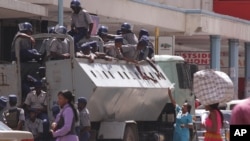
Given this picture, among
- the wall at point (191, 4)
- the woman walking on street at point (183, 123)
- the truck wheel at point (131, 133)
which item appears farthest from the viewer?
the wall at point (191, 4)

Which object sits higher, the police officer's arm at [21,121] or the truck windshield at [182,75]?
the truck windshield at [182,75]

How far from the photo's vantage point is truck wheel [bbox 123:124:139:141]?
61.9 feet

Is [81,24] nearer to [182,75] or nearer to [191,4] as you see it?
[182,75]

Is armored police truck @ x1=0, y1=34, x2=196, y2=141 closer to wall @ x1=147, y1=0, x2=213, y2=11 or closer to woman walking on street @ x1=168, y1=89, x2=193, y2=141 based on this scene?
woman walking on street @ x1=168, y1=89, x2=193, y2=141

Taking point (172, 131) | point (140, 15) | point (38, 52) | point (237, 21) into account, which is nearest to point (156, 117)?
point (172, 131)

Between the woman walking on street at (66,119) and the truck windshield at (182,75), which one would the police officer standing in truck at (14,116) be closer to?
the woman walking on street at (66,119)

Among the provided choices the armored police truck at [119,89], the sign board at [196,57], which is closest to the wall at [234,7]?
the sign board at [196,57]

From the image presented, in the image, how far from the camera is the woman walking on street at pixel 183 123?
2053 centimetres

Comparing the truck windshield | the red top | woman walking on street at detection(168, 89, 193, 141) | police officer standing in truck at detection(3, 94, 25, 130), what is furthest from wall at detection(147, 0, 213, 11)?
the red top

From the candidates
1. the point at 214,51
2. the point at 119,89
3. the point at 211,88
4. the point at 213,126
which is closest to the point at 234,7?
the point at 214,51

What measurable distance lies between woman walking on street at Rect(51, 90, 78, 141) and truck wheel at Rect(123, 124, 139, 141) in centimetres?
439

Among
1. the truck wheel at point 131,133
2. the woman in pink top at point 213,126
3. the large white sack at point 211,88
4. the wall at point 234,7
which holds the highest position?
the wall at point 234,7

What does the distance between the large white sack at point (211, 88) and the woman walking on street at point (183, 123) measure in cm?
1205

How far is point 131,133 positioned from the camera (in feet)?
63.2
